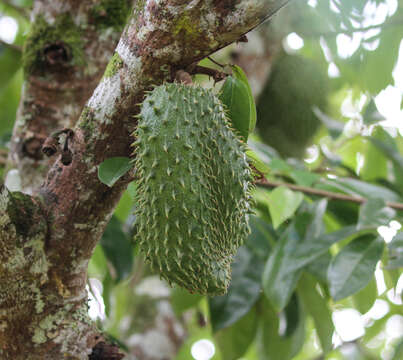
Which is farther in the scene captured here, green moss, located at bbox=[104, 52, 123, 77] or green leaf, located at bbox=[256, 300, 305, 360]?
green leaf, located at bbox=[256, 300, 305, 360]

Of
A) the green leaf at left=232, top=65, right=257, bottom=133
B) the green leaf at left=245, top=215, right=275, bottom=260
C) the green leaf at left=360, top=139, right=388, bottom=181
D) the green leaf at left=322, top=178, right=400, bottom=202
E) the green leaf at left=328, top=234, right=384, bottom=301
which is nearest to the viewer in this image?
the green leaf at left=232, top=65, right=257, bottom=133

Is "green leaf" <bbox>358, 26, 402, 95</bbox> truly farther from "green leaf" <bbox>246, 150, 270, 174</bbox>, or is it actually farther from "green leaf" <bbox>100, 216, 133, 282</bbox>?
"green leaf" <bbox>100, 216, 133, 282</bbox>

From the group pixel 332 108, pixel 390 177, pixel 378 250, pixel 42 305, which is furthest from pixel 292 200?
pixel 332 108

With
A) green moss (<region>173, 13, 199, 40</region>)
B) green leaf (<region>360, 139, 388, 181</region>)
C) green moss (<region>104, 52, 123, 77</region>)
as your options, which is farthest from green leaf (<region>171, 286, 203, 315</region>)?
green moss (<region>173, 13, 199, 40</region>)

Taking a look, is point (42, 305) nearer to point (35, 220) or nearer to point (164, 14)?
point (35, 220)

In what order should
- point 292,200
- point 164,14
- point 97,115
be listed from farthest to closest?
point 292,200, point 97,115, point 164,14

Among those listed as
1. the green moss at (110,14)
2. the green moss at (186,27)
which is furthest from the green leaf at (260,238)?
the green moss at (186,27)

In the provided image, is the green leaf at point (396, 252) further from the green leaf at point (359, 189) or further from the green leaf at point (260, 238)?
the green leaf at point (260, 238)
